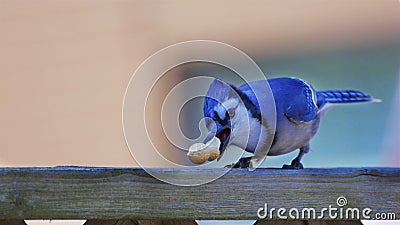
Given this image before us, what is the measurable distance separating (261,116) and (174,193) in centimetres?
42

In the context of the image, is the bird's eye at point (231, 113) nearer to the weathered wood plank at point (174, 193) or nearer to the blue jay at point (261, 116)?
the blue jay at point (261, 116)

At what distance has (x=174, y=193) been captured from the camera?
97 cm

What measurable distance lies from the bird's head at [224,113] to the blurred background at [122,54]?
2.11 meters

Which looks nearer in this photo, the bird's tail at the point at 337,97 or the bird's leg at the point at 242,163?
the bird's leg at the point at 242,163

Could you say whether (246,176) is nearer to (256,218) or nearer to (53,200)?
(256,218)

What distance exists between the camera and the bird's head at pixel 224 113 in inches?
50.0

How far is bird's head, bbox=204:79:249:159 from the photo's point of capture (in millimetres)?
1271

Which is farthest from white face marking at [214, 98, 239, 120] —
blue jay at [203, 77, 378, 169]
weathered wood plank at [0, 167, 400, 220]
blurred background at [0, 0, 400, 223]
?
blurred background at [0, 0, 400, 223]

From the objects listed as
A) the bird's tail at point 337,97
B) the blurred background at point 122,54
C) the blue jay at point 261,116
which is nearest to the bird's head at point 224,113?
the blue jay at point 261,116

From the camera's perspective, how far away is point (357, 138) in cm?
368

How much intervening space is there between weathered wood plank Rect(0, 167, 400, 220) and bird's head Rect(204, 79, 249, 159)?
0.88 feet

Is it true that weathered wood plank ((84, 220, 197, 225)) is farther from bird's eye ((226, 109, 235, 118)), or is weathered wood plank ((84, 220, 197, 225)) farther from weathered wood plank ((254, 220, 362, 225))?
bird's eye ((226, 109, 235, 118))

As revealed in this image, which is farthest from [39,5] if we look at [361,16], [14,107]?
[361,16]

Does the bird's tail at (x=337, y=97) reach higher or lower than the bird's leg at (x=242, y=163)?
higher
